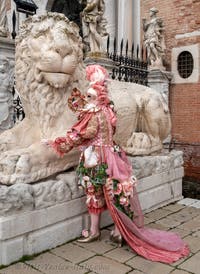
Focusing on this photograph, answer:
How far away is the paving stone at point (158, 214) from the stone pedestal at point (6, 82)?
300cm

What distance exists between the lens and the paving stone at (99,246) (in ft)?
10.1

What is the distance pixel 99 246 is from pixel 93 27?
17.6 feet

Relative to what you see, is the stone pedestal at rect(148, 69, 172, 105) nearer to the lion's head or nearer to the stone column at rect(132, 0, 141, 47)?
the stone column at rect(132, 0, 141, 47)

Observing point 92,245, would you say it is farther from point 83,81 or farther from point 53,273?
point 83,81

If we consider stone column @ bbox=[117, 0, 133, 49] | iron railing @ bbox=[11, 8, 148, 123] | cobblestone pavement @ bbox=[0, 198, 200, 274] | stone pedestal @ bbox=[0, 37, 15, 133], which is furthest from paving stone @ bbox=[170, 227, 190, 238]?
stone column @ bbox=[117, 0, 133, 49]

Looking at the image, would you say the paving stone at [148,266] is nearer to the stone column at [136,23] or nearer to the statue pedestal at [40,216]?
the statue pedestal at [40,216]

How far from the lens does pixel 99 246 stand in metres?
3.16

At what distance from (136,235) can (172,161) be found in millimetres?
1903

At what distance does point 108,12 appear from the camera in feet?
35.7

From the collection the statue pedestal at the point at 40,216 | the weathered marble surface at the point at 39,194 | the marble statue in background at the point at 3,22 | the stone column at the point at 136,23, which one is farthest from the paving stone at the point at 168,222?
the stone column at the point at 136,23

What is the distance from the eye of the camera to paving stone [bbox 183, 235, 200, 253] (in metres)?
3.19

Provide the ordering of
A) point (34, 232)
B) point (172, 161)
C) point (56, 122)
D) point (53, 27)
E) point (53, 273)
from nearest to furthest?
point (53, 273), point (34, 232), point (53, 27), point (56, 122), point (172, 161)

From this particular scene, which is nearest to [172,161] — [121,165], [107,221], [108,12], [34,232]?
[107,221]

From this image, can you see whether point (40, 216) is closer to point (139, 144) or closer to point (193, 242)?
point (193, 242)
